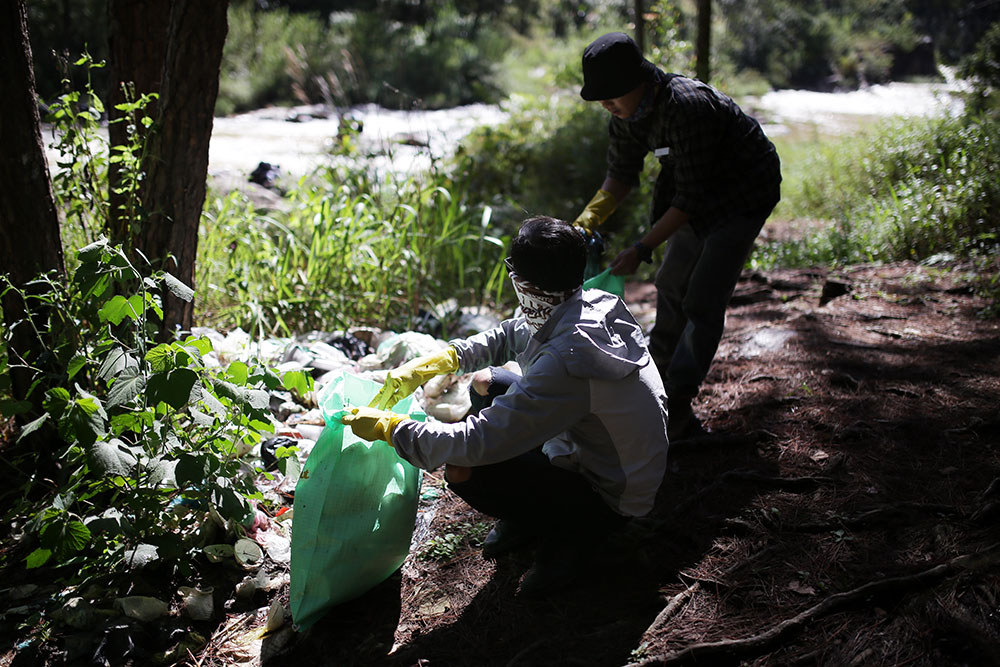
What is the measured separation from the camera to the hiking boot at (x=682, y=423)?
2.57 meters

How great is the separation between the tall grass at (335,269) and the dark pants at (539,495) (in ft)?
5.48

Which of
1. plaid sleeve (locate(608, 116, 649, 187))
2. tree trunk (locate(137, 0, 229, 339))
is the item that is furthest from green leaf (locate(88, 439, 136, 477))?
plaid sleeve (locate(608, 116, 649, 187))

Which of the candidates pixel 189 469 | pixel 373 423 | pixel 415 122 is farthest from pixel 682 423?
pixel 415 122

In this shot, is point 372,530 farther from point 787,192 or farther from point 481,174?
point 787,192

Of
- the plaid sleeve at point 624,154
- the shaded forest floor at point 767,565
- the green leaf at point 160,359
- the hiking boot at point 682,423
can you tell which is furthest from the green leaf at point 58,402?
the plaid sleeve at point 624,154

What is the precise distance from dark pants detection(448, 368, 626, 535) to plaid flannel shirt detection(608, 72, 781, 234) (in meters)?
1.11

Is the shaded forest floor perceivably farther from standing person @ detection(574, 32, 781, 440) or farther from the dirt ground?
standing person @ detection(574, 32, 781, 440)

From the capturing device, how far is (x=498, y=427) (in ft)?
5.36

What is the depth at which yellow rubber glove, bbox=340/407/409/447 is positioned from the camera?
65.8 inches

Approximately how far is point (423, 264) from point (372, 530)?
2.18 metres

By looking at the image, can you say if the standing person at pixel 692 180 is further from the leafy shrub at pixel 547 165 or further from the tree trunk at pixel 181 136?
the leafy shrub at pixel 547 165

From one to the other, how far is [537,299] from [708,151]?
101cm

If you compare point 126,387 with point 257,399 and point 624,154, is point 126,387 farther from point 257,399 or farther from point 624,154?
point 624,154

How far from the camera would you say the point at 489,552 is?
2.11 meters
